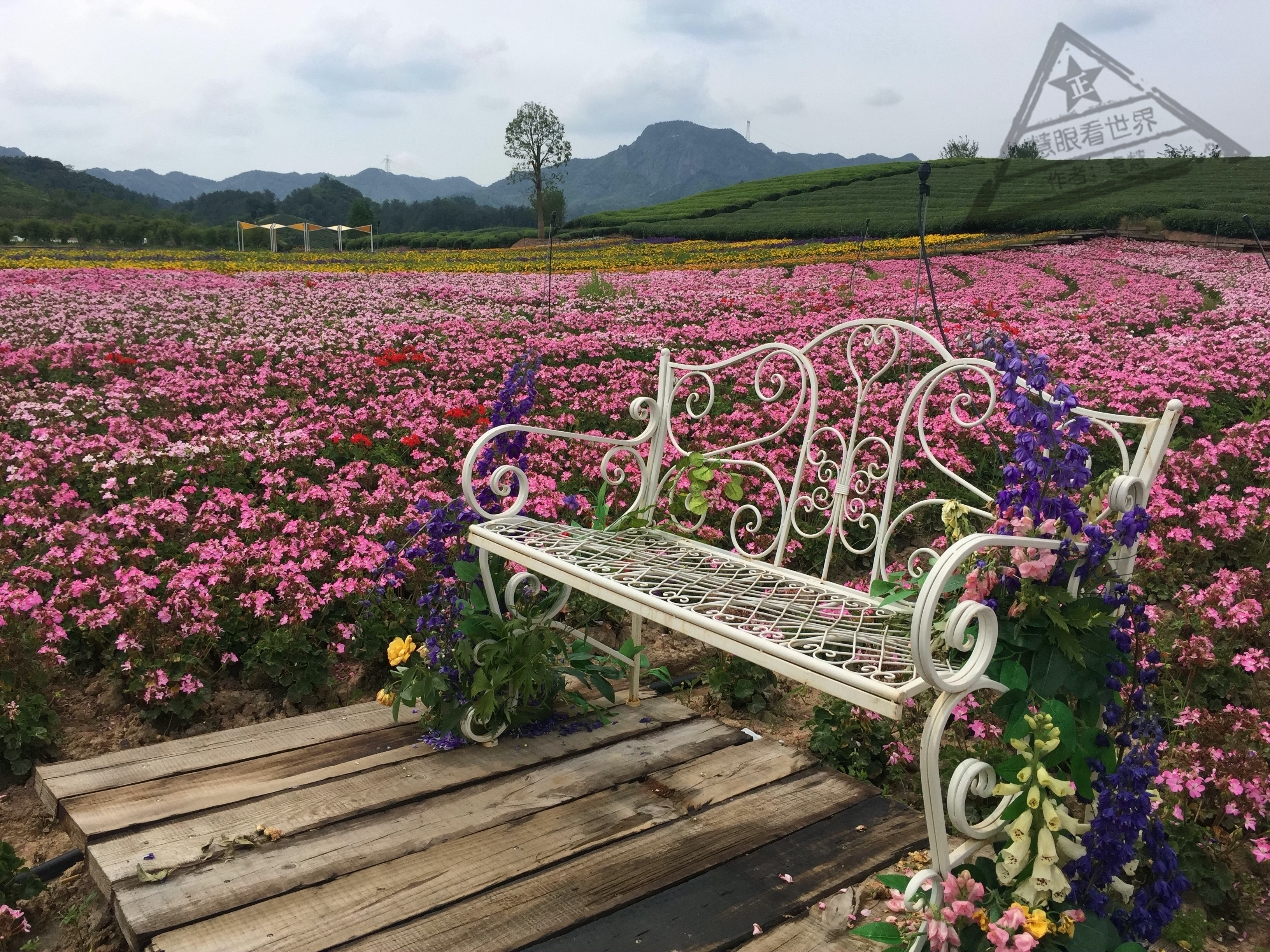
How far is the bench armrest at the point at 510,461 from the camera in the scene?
289 cm

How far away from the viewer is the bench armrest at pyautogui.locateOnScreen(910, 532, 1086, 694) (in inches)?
62.1

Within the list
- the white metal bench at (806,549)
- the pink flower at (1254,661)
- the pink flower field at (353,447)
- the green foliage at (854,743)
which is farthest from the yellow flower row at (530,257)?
the green foliage at (854,743)

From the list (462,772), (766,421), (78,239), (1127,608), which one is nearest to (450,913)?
(462,772)

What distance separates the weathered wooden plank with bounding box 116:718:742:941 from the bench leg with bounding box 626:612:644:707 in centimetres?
24

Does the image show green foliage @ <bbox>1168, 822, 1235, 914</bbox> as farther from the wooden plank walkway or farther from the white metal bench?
the white metal bench

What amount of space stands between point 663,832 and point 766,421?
372 centimetres

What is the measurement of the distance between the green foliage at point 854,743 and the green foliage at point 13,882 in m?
2.16

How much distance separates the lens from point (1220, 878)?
7.38 feet

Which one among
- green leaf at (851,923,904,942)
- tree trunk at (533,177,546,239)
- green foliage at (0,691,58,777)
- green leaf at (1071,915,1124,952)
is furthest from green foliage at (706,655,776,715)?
tree trunk at (533,177,546,239)

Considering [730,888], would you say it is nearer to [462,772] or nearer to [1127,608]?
[462,772]

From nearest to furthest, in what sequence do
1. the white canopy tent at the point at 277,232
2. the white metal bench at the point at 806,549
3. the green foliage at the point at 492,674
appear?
the white metal bench at the point at 806,549
the green foliage at the point at 492,674
the white canopy tent at the point at 277,232

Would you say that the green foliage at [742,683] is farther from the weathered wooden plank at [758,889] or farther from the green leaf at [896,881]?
the green leaf at [896,881]

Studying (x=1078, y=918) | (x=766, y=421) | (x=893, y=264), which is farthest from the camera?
(x=893, y=264)

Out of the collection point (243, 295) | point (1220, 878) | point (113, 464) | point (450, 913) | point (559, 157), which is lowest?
point (1220, 878)
